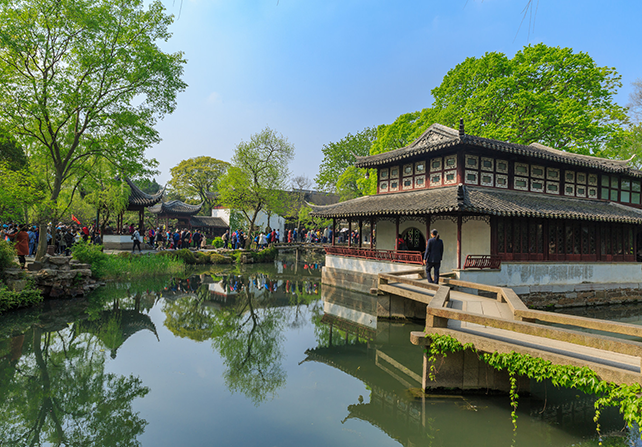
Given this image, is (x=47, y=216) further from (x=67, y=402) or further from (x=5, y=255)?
(x=67, y=402)

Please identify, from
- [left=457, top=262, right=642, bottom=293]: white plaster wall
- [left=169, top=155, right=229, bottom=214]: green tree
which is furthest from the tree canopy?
[left=169, top=155, right=229, bottom=214]: green tree

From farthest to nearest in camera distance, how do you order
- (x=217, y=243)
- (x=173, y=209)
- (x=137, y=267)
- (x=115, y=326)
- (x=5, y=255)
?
(x=173, y=209) < (x=217, y=243) < (x=137, y=267) < (x=5, y=255) < (x=115, y=326)

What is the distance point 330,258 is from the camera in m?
Answer: 18.2

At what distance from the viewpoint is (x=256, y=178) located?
1110 inches

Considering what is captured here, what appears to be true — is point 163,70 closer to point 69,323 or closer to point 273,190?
point 69,323

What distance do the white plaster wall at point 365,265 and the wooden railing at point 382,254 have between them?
156mm

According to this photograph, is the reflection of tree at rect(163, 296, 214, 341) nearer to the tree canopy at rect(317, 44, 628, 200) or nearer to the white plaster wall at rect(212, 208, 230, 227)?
the tree canopy at rect(317, 44, 628, 200)

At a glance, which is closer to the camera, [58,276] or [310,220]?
[58,276]

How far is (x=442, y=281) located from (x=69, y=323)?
10.2m

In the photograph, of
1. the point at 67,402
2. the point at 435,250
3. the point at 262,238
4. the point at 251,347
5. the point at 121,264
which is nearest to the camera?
the point at 67,402

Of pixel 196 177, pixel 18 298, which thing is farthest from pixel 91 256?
pixel 196 177

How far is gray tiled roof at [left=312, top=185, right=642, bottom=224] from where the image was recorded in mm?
12688

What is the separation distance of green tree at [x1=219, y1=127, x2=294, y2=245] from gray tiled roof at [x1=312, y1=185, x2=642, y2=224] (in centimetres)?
1039

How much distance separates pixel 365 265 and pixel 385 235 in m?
2.72
